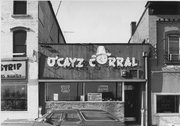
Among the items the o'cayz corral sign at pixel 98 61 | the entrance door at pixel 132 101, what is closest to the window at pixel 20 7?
the o'cayz corral sign at pixel 98 61

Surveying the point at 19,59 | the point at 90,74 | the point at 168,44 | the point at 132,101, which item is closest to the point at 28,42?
the point at 19,59

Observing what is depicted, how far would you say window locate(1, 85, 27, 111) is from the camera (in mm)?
19547

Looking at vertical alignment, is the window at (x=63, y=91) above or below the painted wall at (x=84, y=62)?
below

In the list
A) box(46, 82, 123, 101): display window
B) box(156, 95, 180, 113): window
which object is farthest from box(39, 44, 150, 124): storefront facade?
A: box(156, 95, 180, 113): window

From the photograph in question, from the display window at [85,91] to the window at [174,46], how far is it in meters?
3.64

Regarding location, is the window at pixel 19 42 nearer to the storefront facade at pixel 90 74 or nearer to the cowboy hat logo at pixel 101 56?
the storefront facade at pixel 90 74

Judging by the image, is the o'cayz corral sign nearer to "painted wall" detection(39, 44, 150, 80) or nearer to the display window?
"painted wall" detection(39, 44, 150, 80)

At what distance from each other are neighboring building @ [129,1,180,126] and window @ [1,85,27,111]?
24.2ft

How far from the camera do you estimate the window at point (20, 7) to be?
66.0 ft

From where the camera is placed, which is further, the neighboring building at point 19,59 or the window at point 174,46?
the window at point 174,46

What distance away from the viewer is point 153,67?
19.8m

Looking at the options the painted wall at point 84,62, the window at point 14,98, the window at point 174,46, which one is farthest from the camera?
the window at point 174,46

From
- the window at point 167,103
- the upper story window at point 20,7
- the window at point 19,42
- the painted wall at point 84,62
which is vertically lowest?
the window at point 167,103

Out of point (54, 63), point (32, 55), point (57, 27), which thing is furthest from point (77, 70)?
point (57, 27)
